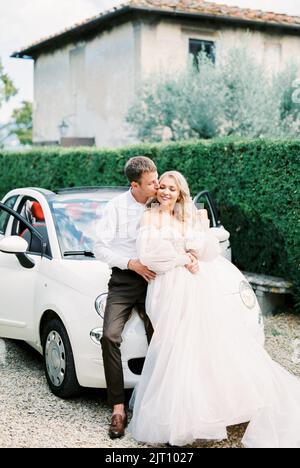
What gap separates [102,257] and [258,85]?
36.4 ft

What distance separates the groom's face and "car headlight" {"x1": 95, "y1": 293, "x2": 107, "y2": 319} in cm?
86

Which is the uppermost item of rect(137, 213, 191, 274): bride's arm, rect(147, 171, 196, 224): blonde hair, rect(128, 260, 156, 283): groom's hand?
rect(147, 171, 196, 224): blonde hair

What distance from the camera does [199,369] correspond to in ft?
13.8

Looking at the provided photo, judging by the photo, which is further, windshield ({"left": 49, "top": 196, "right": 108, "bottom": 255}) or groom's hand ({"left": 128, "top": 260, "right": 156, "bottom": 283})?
windshield ({"left": 49, "top": 196, "right": 108, "bottom": 255})

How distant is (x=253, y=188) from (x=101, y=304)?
13.2ft

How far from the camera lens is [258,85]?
14805 millimetres

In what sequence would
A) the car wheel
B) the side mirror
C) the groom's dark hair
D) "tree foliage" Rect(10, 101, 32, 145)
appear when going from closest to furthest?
the groom's dark hair < the car wheel < the side mirror < "tree foliage" Rect(10, 101, 32, 145)

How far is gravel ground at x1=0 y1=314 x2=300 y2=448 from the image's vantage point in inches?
171

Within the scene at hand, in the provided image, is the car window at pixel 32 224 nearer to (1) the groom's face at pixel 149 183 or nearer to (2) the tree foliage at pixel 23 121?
(1) the groom's face at pixel 149 183

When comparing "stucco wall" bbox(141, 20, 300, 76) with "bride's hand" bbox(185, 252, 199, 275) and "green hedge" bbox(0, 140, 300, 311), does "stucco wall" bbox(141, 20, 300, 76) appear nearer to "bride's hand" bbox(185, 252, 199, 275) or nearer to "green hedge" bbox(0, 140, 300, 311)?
"green hedge" bbox(0, 140, 300, 311)

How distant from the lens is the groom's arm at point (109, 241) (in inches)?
183

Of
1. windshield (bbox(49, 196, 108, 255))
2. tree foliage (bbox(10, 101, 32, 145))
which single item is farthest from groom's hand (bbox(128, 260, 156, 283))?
tree foliage (bbox(10, 101, 32, 145))

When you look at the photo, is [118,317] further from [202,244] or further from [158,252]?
[202,244]
